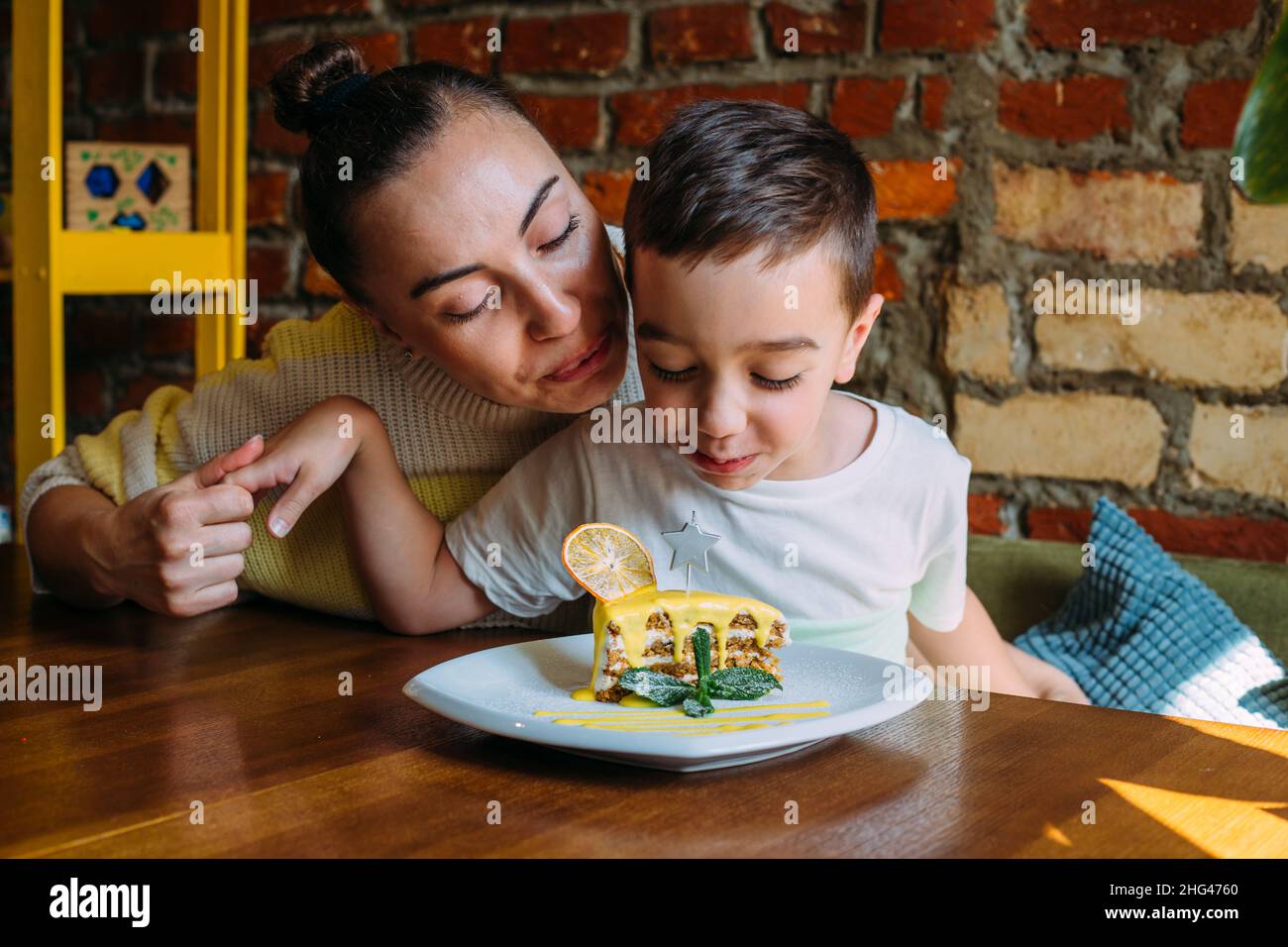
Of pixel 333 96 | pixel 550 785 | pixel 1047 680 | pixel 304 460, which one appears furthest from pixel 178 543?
pixel 1047 680

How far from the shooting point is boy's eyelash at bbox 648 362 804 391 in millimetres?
966

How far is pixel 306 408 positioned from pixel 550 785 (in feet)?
2.17

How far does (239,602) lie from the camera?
130 cm

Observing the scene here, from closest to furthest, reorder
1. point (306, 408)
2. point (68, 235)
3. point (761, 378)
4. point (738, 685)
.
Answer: point (738, 685) < point (761, 378) < point (306, 408) < point (68, 235)

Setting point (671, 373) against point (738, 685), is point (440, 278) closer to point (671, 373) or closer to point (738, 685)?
point (671, 373)

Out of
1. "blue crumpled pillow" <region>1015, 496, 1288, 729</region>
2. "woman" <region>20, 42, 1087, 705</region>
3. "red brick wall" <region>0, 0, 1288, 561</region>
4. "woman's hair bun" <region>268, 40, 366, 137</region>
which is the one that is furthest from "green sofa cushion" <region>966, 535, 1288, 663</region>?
"woman's hair bun" <region>268, 40, 366, 137</region>

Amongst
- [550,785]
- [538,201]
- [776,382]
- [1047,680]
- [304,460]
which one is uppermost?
[538,201]

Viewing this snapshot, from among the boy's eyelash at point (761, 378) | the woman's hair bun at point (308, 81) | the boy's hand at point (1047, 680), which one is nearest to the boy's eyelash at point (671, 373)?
the boy's eyelash at point (761, 378)

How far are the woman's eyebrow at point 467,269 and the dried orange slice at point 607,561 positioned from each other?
270 mm

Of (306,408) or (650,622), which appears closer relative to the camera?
(650,622)

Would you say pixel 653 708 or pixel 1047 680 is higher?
pixel 653 708

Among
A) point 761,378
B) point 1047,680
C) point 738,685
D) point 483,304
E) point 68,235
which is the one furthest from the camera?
point 68,235

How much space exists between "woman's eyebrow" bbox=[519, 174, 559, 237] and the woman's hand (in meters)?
0.30

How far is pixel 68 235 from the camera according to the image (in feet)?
6.79
